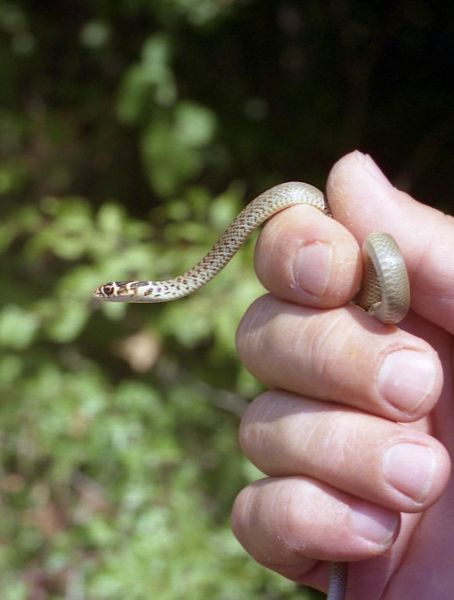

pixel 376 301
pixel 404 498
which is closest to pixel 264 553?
pixel 404 498

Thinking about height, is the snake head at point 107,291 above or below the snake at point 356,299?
below

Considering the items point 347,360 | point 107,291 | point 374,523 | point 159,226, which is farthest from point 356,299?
point 159,226

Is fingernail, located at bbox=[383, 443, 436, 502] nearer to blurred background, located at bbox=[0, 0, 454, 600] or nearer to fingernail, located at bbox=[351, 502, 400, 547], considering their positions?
fingernail, located at bbox=[351, 502, 400, 547]

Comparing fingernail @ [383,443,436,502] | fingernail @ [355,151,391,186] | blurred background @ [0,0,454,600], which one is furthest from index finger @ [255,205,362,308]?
blurred background @ [0,0,454,600]

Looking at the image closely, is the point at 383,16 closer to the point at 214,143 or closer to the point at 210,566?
the point at 214,143

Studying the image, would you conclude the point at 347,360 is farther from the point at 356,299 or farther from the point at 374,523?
the point at 374,523

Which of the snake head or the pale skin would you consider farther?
the snake head

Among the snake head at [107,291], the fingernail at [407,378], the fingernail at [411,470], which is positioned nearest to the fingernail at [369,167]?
the fingernail at [407,378]

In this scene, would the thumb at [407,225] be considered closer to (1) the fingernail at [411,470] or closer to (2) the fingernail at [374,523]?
(1) the fingernail at [411,470]
